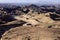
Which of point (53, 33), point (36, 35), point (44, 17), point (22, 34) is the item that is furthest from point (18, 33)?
point (44, 17)

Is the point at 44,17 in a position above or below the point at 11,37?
below

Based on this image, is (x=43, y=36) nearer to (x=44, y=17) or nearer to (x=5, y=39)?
(x=5, y=39)

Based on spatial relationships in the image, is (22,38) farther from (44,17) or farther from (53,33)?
(44,17)

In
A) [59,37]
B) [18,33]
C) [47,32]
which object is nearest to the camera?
[59,37]

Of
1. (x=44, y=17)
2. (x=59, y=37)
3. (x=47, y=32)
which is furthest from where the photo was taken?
(x=44, y=17)

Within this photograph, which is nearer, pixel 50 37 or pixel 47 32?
pixel 50 37

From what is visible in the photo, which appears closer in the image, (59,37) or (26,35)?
(59,37)

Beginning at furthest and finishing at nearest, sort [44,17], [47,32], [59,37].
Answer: [44,17] → [47,32] → [59,37]

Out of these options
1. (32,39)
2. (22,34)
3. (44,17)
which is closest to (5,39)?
(22,34)

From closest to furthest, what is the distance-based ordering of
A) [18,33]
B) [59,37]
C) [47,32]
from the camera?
[59,37]
[47,32]
[18,33]
